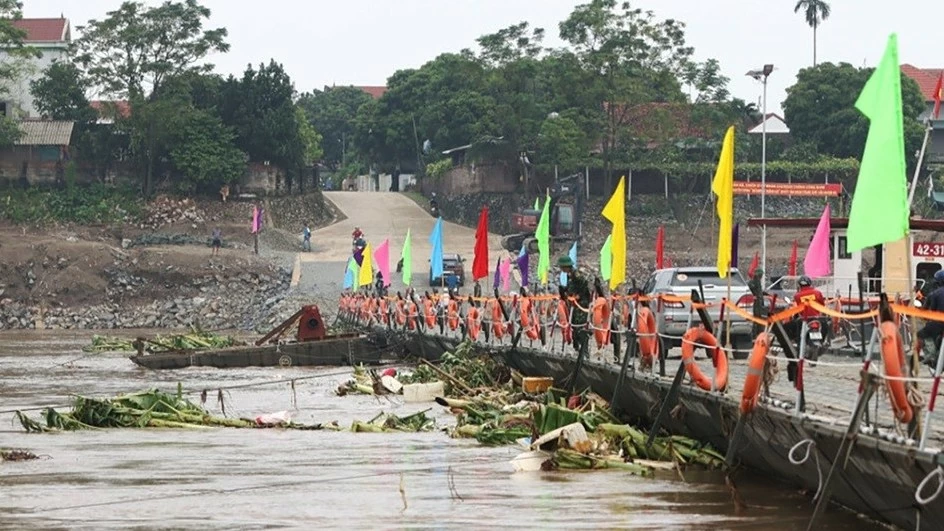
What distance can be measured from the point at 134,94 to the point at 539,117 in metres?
18.8

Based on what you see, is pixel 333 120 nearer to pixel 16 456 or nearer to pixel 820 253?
pixel 820 253

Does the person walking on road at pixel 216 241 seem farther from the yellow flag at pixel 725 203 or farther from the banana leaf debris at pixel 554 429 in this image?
the yellow flag at pixel 725 203

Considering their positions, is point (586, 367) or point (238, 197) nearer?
point (586, 367)

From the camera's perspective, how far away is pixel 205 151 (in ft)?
266

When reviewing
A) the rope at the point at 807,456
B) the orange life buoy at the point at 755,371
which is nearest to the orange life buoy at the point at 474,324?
the orange life buoy at the point at 755,371

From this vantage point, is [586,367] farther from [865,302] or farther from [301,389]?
[301,389]

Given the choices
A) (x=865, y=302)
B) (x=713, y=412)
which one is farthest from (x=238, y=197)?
(x=713, y=412)

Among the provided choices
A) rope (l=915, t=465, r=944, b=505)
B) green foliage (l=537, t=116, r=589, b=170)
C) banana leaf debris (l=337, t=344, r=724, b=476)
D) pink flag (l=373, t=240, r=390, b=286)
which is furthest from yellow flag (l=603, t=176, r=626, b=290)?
green foliage (l=537, t=116, r=589, b=170)

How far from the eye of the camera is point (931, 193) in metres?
74.6

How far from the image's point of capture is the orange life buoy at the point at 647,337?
65.3 feet

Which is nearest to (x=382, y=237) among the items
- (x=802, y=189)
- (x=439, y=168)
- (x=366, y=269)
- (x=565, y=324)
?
→ (x=439, y=168)

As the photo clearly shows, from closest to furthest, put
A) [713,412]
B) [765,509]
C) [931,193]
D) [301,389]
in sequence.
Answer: [765,509], [713,412], [301,389], [931,193]

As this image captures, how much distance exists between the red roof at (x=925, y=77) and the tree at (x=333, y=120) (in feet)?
173

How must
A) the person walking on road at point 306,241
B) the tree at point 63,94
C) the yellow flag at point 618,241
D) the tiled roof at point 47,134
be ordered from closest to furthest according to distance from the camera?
the yellow flag at point 618,241
the person walking on road at point 306,241
the tiled roof at point 47,134
the tree at point 63,94
